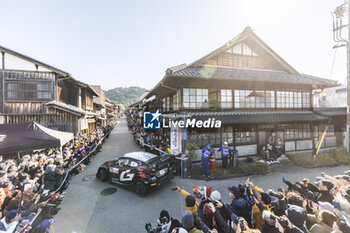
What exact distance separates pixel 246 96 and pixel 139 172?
9.82m

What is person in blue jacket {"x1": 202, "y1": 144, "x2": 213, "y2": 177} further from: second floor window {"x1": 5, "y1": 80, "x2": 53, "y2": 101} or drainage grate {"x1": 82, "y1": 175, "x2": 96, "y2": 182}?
second floor window {"x1": 5, "y1": 80, "x2": 53, "y2": 101}

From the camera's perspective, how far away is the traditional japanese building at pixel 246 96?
9.89 meters

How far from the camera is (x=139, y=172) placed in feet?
21.6

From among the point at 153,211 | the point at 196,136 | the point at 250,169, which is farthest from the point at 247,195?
the point at 196,136

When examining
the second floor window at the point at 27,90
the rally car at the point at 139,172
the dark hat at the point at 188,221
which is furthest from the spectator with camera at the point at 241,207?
the second floor window at the point at 27,90

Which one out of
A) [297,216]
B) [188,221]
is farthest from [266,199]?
[188,221]

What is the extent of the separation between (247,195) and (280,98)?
1176cm

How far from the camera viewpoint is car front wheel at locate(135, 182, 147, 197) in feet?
21.0

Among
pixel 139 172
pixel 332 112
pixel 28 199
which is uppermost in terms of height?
pixel 332 112

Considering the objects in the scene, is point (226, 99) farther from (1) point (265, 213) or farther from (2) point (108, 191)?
(2) point (108, 191)

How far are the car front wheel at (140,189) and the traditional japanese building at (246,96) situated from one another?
3.98 meters

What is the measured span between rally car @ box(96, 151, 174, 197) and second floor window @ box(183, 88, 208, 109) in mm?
4318

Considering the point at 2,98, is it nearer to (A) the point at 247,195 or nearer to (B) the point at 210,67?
(B) the point at 210,67

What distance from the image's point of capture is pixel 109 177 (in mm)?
8094
